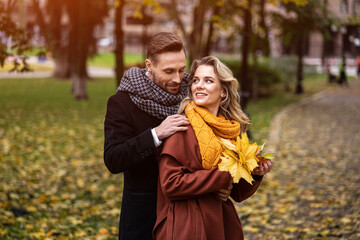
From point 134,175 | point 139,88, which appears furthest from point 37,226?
point 139,88

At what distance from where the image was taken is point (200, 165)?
2.62 metres

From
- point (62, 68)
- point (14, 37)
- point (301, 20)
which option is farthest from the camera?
point (62, 68)

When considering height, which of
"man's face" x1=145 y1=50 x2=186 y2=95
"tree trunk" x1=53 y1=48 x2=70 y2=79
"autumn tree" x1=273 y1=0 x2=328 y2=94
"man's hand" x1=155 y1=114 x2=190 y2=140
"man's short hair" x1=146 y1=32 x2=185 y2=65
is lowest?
"tree trunk" x1=53 y1=48 x2=70 y2=79

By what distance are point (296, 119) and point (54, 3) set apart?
15.2m

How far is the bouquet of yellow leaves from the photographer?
2.52 m

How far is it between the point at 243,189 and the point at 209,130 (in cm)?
51

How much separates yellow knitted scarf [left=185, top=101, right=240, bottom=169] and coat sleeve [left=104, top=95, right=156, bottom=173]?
27 cm

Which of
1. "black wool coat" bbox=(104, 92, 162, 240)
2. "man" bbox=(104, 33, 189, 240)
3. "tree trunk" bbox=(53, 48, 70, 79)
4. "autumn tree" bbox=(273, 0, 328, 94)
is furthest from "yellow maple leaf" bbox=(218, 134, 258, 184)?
"tree trunk" bbox=(53, 48, 70, 79)

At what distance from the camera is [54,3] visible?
Result: 25016 millimetres

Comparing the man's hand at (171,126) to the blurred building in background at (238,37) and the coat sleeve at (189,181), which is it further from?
the blurred building in background at (238,37)

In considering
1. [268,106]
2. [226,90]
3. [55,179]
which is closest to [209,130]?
[226,90]

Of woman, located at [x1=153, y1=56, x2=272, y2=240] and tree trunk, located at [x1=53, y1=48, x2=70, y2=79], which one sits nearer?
woman, located at [x1=153, y1=56, x2=272, y2=240]

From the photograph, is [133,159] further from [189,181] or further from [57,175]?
[57,175]

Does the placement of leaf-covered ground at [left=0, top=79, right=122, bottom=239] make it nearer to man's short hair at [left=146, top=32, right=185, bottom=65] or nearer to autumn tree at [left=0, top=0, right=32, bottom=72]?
autumn tree at [left=0, top=0, right=32, bottom=72]
